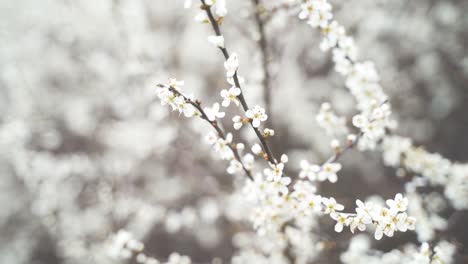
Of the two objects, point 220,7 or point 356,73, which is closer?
point 220,7

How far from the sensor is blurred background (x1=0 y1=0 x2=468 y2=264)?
4.25m

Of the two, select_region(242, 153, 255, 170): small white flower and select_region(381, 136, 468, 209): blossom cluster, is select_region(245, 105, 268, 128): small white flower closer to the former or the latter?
select_region(242, 153, 255, 170): small white flower

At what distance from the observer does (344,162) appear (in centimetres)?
491

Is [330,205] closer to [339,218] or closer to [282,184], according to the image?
Result: [339,218]

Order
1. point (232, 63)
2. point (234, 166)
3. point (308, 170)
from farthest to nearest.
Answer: point (308, 170)
point (234, 166)
point (232, 63)

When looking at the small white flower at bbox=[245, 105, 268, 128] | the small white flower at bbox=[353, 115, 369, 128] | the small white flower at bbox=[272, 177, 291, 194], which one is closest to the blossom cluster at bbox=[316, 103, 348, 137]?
the small white flower at bbox=[353, 115, 369, 128]

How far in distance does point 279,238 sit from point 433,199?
1.44 meters

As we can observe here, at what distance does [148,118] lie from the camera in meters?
4.71

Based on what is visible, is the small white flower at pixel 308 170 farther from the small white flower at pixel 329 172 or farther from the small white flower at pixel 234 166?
the small white flower at pixel 234 166

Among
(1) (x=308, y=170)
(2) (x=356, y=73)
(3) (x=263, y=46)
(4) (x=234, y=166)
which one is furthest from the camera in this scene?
(3) (x=263, y=46)

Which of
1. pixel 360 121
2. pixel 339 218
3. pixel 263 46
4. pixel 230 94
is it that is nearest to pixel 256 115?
pixel 230 94

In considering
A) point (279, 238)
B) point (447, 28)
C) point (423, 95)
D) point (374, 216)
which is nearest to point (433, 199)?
point (279, 238)

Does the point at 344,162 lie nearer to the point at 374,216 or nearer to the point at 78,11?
the point at 374,216

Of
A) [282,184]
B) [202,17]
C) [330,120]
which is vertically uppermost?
[330,120]
